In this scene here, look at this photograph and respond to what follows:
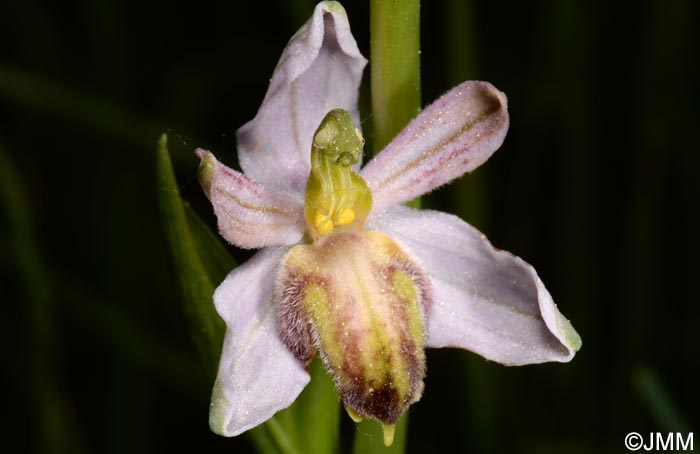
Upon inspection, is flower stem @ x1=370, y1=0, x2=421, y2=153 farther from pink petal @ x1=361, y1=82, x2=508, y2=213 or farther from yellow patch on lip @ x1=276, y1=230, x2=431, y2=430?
yellow patch on lip @ x1=276, y1=230, x2=431, y2=430

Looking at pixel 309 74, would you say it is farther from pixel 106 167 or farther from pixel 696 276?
pixel 696 276

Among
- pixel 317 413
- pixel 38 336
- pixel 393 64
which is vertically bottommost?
pixel 38 336

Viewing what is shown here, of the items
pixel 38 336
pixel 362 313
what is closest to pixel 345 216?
pixel 362 313

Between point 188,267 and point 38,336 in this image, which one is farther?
point 38,336

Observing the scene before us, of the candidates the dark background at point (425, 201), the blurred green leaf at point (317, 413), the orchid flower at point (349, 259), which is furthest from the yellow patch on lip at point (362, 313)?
the dark background at point (425, 201)

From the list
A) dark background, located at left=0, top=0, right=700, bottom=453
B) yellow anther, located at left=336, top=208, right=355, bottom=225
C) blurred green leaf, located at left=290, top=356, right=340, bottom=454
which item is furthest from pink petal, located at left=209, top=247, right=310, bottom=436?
dark background, located at left=0, top=0, right=700, bottom=453

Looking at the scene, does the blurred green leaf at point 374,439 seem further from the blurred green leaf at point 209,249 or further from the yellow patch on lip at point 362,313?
the blurred green leaf at point 209,249

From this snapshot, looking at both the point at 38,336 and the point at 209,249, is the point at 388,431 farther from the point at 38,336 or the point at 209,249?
the point at 38,336
